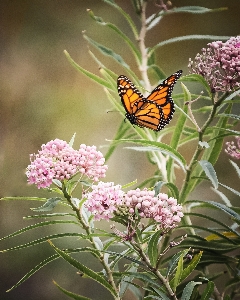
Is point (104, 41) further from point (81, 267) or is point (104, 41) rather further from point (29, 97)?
point (81, 267)

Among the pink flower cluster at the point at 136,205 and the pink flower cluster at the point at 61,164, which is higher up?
the pink flower cluster at the point at 61,164

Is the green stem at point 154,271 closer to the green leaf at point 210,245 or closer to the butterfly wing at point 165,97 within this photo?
the green leaf at point 210,245

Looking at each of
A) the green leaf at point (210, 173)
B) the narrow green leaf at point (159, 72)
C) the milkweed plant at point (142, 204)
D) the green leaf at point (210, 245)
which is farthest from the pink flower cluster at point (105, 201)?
the narrow green leaf at point (159, 72)

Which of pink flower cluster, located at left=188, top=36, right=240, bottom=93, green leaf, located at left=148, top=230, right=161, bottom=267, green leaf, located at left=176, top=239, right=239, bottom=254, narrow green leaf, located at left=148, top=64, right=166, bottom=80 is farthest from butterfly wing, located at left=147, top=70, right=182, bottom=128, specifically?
green leaf, located at left=148, top=230, right=161, bottom=267

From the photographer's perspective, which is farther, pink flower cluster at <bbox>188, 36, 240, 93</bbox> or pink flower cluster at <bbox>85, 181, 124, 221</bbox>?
pink flower cluster at <bbox>188, 36, 240, 93</bbox>

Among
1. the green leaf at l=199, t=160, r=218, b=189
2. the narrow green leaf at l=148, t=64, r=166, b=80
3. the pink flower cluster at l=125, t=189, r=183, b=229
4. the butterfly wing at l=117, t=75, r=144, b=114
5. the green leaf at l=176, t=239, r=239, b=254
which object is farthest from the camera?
the narrow green leaf at l=148, t=64, r=166, b=80

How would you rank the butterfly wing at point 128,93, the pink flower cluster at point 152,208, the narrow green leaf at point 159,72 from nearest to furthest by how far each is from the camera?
the pink flower cluster at point 152,208 → the butterfly wing at point 128,93 → the narrow green leaf at point 159,72

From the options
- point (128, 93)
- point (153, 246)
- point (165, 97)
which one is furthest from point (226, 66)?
point (153, 246)

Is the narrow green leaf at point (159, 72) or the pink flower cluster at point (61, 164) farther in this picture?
the narrow green leaf at point (159, 72)

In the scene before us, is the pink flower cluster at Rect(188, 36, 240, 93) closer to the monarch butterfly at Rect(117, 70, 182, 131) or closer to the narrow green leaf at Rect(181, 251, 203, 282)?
the monarch butterfly at Rect(117, 70, 182, 131)
